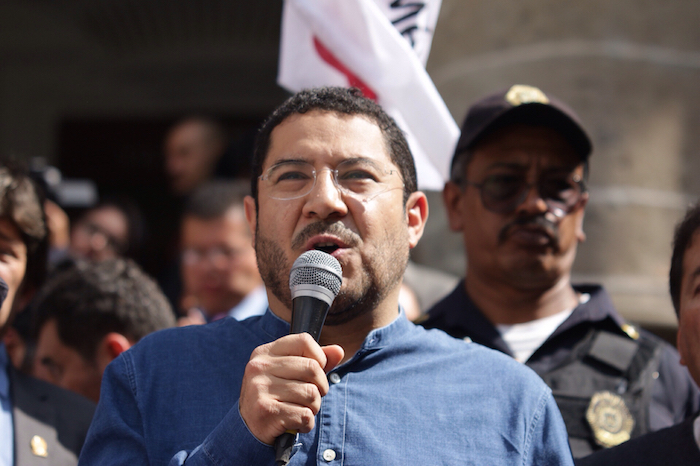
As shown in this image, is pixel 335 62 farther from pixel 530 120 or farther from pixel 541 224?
pixel 541 224

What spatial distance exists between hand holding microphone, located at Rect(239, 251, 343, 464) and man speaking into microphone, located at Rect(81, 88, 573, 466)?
0.05 feet

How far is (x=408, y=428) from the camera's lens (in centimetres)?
199

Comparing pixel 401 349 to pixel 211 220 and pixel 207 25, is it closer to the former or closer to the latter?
pixel 211 220

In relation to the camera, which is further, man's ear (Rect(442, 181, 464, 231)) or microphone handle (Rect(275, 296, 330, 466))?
man's ear (Rect(442, 181, 464, 231))

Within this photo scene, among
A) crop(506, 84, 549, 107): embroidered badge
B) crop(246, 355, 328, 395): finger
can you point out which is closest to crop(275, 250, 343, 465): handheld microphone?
crop(246, 355, 328, 395): finger

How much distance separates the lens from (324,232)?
210 cm

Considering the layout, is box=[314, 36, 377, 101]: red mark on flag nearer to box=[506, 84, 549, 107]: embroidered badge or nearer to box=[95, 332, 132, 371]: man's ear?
box=[506, 84, 549, 107]: embroidered badge

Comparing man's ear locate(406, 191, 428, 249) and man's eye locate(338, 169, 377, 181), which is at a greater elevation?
man's eye locate(338, 169, 377, 181)

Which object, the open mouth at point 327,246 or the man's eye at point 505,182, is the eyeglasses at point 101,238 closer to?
the man's eye at point 505,182

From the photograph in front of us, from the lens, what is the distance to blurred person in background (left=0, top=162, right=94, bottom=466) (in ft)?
8.34

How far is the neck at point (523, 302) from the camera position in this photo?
3.09 m

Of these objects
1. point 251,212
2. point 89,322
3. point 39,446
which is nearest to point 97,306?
point 89,322

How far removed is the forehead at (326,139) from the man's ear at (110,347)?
115 centimetres

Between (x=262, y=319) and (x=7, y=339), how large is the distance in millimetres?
1420
